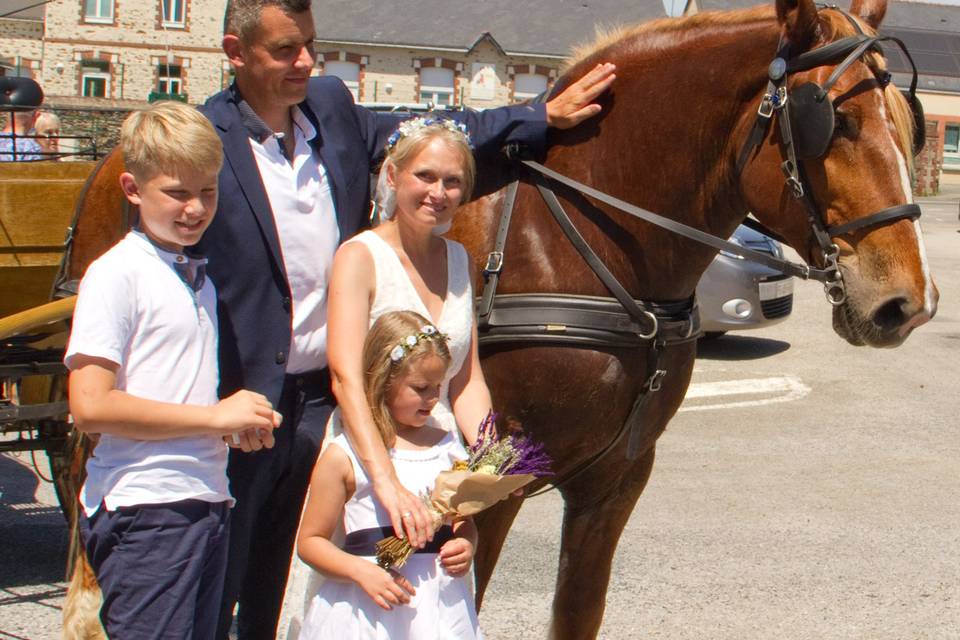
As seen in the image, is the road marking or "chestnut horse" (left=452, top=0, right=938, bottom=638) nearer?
"chestnut horse" (left=452, top=0, right=938, bottom=638)

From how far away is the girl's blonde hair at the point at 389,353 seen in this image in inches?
100

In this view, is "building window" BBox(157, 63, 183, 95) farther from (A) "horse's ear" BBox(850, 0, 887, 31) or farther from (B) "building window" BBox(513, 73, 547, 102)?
(A) "horse's ear" BBox(850, 0, 887, 31)

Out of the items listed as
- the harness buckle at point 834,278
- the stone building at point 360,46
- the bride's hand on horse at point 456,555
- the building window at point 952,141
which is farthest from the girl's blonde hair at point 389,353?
the building window at point 952,141

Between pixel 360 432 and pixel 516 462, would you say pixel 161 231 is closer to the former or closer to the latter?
pixel 360 432

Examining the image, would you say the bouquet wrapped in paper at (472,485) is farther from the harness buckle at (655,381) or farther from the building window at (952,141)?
the building window at (952,141)

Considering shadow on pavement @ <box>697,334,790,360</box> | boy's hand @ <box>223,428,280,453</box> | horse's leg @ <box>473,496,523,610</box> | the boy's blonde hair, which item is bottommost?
shadow on pavement @ <box>697,334,790,360</box>

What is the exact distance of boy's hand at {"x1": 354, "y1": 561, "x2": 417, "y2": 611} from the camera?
8.21ft

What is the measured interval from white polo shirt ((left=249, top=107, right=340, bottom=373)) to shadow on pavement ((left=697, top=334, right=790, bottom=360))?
795 cm

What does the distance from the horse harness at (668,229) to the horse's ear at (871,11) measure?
0.45ft

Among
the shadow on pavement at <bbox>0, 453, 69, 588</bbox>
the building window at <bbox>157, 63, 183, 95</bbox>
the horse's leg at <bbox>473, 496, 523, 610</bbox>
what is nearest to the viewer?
the horse's leg at <bbox>473, 496, 523, 610</bbox>

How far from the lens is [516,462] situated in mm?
2559

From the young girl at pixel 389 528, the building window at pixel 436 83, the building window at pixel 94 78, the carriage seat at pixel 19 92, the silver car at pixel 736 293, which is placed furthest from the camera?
the building window at pixel 436 83

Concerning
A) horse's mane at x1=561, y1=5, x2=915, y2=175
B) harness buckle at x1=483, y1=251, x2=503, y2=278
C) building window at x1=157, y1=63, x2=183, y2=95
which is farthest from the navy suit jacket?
building window at x1=157, y1=63, x2=183, y2=95

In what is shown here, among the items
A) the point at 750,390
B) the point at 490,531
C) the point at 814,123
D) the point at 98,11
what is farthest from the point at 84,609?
the point at 98,11
